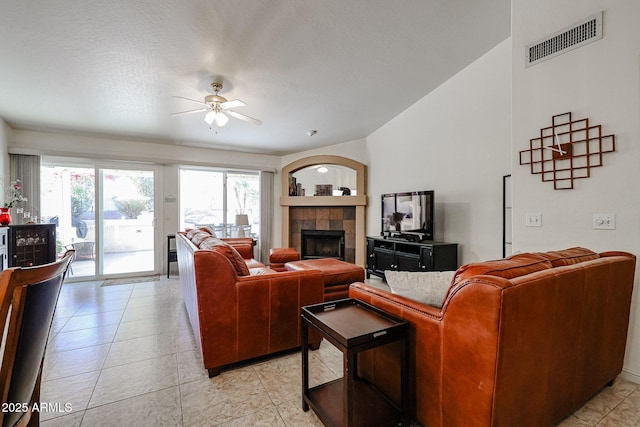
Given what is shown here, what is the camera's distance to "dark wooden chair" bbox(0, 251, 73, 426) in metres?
0.77

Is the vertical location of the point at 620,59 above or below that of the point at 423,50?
below

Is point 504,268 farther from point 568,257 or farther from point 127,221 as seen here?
point 127,221

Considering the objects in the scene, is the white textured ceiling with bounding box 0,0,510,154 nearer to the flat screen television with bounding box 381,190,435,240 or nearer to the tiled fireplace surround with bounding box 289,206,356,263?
the flat screen television with bounding box 381,190,435,240

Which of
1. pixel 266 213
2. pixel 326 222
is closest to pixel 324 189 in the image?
pixel 326 222

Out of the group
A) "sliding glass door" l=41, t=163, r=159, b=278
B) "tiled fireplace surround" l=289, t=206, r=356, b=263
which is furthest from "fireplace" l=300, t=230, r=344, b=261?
"sliding glass door" l=41, t=163, r=159, b=278

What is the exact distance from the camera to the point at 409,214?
418cm

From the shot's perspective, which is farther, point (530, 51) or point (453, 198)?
point (453, 198)

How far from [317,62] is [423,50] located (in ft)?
3.77

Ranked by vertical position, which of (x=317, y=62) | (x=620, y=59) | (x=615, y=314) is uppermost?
(x=317, y=62)

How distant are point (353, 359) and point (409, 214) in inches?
127

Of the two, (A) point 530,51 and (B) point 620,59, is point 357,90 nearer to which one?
(A) point 530,51

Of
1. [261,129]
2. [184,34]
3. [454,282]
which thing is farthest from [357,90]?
[454,282]

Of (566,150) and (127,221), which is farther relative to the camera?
(127,221)

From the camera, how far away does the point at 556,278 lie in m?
1.23
